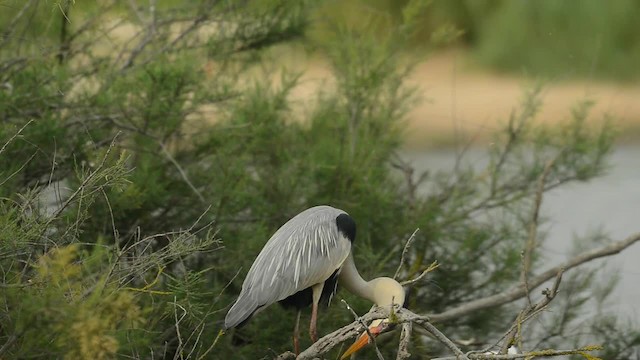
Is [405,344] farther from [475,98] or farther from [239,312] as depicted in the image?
[475,98]

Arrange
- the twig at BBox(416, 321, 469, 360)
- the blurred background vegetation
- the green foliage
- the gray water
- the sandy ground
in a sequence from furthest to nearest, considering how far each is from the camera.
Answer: the green foliage, the sandy ground, the gray water, the blurred background vegetation, the twig at BBox(416, 321, 469, 360)

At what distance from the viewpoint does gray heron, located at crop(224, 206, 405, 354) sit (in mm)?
3381

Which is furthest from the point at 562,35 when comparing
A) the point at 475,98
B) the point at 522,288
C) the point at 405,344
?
the point at 405,344

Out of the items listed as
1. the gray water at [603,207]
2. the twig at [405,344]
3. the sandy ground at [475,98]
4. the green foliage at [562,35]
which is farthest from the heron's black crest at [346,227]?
the green foliage at [562,35]

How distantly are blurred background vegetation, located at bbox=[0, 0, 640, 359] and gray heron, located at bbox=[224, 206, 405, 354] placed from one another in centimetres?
21

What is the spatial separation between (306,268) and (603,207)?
4.06 m

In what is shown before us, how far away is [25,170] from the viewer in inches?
163

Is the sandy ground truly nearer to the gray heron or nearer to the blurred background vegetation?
the blurred background vegetation

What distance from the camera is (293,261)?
3463 mm

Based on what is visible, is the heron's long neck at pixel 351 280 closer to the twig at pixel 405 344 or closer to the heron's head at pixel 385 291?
the heron's head at pixel 385 291

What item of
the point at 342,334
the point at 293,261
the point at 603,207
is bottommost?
the point at 603,207

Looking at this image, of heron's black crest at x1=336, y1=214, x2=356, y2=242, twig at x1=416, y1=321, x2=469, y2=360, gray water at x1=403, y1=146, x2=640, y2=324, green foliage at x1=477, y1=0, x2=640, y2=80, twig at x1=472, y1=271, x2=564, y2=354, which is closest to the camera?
twig at x1=416, y1=321, x2=469, y2=360

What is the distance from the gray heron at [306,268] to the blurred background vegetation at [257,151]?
213mm

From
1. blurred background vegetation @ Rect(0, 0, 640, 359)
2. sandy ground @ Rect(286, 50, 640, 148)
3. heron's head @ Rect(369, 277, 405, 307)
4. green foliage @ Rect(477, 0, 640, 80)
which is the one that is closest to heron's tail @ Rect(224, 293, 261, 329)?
blurred background vegetation @ Rect(0, 0, 640, 359)
